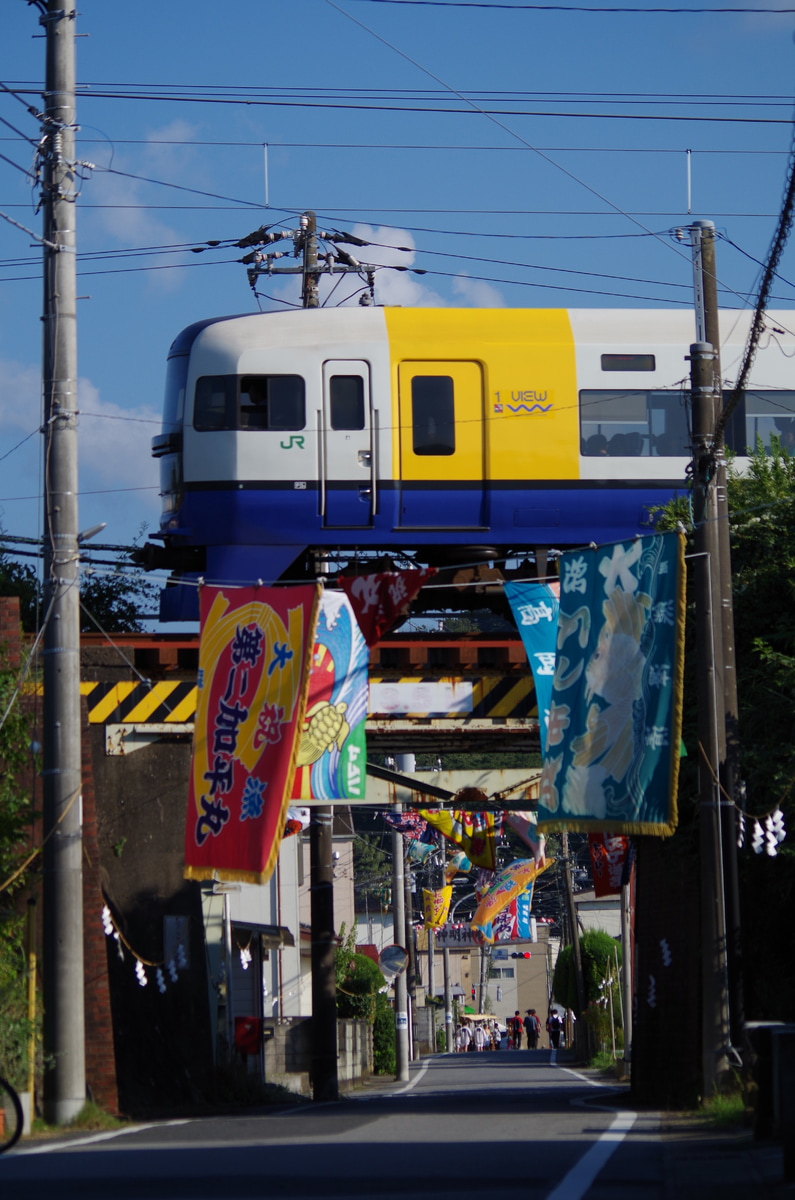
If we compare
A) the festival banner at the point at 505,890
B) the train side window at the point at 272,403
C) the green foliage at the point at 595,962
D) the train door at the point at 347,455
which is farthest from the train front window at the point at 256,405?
the green foliage at the point at 595,962

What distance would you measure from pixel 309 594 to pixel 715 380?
16.6ft

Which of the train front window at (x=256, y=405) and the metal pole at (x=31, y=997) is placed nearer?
the metal pole at (x=31, y=997)

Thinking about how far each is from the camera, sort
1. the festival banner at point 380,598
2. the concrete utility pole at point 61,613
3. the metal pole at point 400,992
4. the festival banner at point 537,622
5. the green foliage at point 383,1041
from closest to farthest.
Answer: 1. the concrete utility pole at point 61,613
2. the festival banner at point 537,622
3. the festival banner at point 380,598
4. the metal pole at point 400,992
5. the green foliage at point 383,1041

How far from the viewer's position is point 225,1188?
808cm

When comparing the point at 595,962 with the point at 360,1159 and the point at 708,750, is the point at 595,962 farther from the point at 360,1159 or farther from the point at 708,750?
the point at 360,1159

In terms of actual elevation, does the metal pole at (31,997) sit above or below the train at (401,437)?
below

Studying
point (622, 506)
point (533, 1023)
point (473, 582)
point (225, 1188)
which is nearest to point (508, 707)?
point (473, 582)

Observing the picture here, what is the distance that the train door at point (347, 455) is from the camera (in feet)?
61.6

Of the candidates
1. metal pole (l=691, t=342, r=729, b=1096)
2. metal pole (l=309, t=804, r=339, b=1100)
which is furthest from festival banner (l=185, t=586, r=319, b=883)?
metal pole (l=309, t=804, r=339, b=1100)

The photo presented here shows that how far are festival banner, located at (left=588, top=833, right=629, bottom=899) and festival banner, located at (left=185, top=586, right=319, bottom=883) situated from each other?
11252 millimetres

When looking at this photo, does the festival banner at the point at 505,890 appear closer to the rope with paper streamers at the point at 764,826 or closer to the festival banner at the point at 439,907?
the festival banner at the point at 439,907

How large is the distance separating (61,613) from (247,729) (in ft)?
6.80

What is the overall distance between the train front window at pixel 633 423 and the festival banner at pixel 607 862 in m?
7.15

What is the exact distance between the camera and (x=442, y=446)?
1888 centimetres
